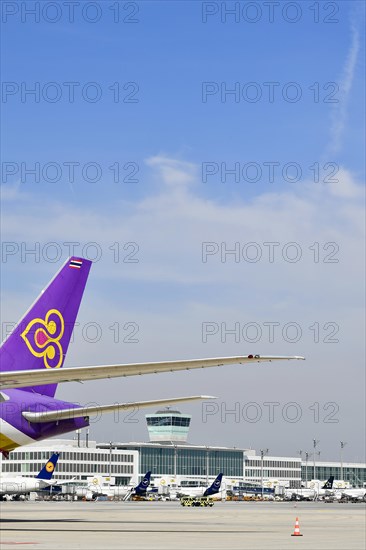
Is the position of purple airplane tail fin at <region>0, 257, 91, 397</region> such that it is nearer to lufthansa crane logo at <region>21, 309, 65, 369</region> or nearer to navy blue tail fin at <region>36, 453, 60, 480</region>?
lufthansa crane logo at <region>21, 309, 65, 369</region>

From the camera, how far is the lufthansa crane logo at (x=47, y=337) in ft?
138

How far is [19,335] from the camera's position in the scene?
41.7 m

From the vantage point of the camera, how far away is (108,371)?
3173 centimetres

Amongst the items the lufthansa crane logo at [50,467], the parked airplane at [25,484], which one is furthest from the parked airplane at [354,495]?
the lufthansa crane logo at [50,467]

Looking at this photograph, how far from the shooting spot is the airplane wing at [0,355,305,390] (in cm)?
3102

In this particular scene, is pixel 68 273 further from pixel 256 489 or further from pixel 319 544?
pixel 256 489

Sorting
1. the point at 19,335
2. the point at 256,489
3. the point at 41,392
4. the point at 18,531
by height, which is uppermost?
the point at 19,335

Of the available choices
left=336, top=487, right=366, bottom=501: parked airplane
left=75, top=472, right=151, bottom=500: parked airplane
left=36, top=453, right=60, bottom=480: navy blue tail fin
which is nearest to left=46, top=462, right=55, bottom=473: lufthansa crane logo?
left=36, top=453, right=60, bottom=480: navy blue tail fin

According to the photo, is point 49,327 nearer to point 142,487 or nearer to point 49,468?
point 49,468

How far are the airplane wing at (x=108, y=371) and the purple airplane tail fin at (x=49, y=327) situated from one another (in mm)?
7994

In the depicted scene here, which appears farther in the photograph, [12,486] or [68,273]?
[12,486]

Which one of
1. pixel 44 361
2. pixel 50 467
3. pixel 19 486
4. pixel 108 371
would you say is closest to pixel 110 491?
pixel 19 486

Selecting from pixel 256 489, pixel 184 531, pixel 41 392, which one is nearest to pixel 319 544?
pixel 184 531

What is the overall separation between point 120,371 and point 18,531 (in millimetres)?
8088
